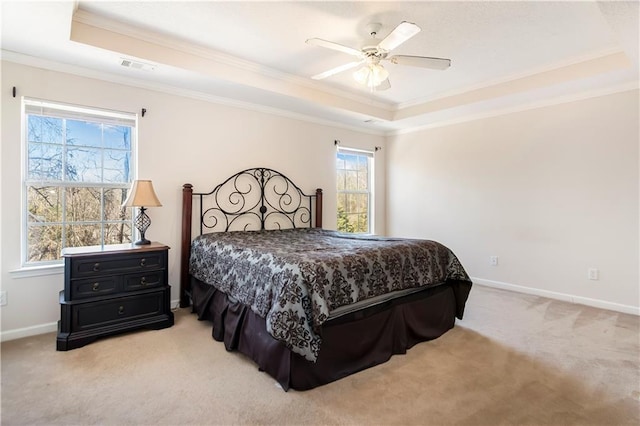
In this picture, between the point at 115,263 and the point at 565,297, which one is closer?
the point at 115,263

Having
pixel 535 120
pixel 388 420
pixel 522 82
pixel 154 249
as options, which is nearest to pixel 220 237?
pixel 154 249

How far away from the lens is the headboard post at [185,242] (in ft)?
11.9

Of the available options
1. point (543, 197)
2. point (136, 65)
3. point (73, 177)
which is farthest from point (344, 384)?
point (543, 197)

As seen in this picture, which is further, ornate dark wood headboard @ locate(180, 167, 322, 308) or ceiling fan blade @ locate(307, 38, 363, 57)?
ornate dark wood headboard @ locate(180, 167, 322, 308)

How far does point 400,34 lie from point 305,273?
1.69 m

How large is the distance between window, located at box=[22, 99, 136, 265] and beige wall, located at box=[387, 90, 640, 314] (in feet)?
13.8

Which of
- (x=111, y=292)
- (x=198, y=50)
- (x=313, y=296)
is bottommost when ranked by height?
(x=111, y=292)

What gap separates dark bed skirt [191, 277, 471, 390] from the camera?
6.93 ft

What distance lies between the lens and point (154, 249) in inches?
118

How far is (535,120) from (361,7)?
116 inches

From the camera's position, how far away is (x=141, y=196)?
3.04 meters

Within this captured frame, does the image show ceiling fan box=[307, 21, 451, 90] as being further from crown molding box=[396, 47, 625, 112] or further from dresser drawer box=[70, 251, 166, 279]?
dresser drawer box=[70, 251, 166, 279]

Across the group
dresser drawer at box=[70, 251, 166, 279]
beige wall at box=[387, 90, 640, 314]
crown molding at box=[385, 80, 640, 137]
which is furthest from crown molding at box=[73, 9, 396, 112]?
beige wall at box=[387, 90, 640, 314]

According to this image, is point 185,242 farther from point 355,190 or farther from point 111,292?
point 355,190
